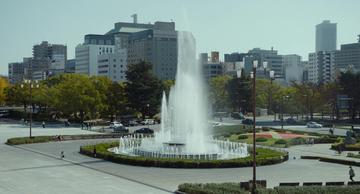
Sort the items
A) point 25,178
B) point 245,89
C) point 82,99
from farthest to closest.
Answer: point 245,89
point 82,99
point 25,178

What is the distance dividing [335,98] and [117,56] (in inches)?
4694

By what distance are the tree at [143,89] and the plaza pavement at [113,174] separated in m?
39.8

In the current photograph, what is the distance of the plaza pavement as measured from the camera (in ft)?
94.6

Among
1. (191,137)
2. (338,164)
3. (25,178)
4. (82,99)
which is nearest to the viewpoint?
(25,178)

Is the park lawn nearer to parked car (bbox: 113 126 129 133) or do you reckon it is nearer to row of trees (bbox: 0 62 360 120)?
parked car (bbox: 113 126 129 133)

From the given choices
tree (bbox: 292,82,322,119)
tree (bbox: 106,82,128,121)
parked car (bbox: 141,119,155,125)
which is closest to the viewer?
parked car (bbox: 141,119,155,125)

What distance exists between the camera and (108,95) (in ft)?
277

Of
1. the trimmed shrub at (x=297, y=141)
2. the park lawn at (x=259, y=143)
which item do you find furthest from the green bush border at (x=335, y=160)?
the trimmed shrub at (x=297, y=141)

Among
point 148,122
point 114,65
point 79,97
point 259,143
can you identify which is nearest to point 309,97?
point 148,122

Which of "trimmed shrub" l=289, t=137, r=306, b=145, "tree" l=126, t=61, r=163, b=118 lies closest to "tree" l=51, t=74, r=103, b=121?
"tree" l=126, t=61, r=163, b=118

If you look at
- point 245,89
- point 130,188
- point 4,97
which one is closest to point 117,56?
point 4,97

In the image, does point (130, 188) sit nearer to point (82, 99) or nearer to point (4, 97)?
point (82, 99)

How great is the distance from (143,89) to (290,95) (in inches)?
1250

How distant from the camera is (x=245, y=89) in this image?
3962 inches
